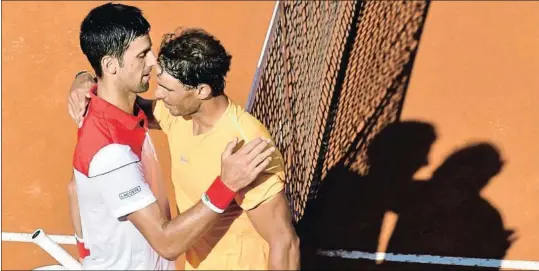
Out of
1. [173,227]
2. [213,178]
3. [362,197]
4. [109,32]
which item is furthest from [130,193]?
[362,197]

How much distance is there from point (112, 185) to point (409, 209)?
3.19 metres

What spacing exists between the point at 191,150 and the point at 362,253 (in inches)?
101

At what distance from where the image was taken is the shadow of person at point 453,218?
6395mm

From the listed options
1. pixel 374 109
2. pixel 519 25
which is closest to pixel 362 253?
pixel 374 109

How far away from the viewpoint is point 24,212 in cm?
704

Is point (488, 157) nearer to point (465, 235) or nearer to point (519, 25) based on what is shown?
point (465, 235)

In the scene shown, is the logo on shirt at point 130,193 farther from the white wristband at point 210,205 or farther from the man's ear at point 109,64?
the man's ear at point 109,64

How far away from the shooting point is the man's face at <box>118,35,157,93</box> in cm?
438

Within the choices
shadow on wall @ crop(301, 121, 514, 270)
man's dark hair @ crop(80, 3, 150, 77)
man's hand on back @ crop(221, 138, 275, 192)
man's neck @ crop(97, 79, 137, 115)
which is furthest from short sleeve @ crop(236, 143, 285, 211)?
shadow on wall @ crop(301, 121, 514, 270)

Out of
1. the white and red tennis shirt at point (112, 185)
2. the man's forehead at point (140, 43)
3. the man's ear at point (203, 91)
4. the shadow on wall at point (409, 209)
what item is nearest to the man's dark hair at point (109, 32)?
the man's forehead at point (140, 43)

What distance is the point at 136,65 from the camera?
4.39 metres

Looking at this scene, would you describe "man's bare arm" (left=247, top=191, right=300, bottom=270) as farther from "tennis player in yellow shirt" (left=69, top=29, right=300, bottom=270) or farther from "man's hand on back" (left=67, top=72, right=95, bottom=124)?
"man's hand on back" (left=67, top=72, right=95, bottom=124)

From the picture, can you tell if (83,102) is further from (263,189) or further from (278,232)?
(278,232)

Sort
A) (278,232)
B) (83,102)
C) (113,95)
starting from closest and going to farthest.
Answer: (278,232) → (113,95) → (83,102)
